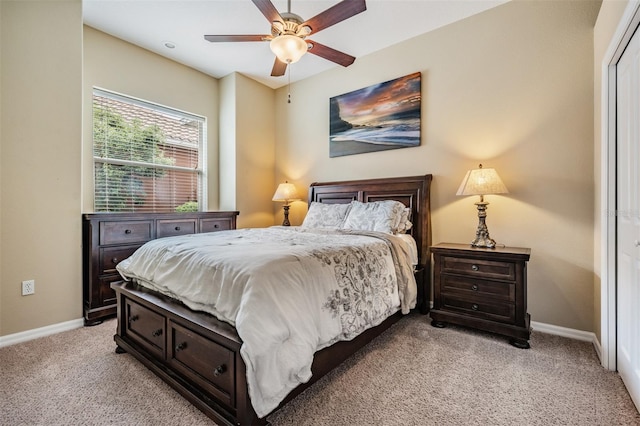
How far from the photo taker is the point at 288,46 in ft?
6.77

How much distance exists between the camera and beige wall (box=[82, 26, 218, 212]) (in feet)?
10.3

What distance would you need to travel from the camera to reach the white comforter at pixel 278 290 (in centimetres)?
131

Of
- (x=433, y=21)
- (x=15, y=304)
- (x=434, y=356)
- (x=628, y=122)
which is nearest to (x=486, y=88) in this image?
(x=433, y=21)

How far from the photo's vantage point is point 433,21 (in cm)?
302

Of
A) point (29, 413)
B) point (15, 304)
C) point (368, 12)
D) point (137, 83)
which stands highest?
point (368, 12)

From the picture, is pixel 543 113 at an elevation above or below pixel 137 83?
below

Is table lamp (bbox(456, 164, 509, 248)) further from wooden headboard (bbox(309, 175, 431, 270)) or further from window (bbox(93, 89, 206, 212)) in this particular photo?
window (bbox(93, 89, 206, 212))

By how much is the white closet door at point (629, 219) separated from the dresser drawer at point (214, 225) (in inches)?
150

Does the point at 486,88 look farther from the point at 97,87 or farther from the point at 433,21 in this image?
the point at 97,87

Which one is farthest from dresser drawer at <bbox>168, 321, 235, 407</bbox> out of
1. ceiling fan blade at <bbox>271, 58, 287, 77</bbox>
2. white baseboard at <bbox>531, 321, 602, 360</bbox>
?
white baseboard at <bbox>531, 321, 602, 360</bbox>

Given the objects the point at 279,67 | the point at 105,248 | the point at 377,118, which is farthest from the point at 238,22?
the point at 105,248

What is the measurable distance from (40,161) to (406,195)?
3.42 m

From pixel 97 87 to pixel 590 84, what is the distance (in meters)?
4.69

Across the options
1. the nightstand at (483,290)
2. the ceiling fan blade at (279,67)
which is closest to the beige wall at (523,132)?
the nightstand at (483,290)
